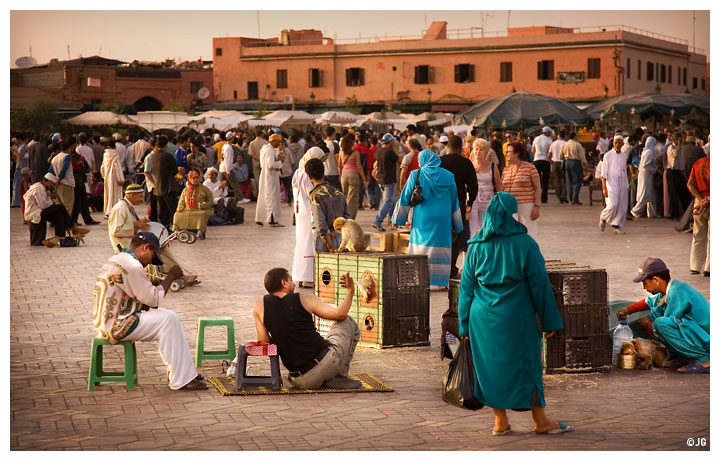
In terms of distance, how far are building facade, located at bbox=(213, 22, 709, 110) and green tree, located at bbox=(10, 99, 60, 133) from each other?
1653 cm

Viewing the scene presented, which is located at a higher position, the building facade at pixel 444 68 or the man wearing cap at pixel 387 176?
the building facade at pixel 444 68

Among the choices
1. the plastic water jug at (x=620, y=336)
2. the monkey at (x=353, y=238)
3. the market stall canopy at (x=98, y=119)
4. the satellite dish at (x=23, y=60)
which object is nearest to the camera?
the plastic water jug at (x=620, y=336)

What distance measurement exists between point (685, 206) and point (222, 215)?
8459 millimetres

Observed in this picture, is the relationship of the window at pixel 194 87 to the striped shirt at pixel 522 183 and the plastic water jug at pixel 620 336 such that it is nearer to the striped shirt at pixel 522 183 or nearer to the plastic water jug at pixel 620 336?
the striped shirt at pixel 522 183

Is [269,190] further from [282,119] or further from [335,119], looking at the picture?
[282,119]

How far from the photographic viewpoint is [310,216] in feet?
37.6

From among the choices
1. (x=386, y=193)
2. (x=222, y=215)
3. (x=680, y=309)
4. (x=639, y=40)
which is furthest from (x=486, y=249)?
(x=639, y=40)

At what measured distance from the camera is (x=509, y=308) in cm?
568

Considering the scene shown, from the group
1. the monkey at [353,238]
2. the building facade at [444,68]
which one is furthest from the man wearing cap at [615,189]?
the building facade at [444,68]

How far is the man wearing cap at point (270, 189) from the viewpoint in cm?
1867

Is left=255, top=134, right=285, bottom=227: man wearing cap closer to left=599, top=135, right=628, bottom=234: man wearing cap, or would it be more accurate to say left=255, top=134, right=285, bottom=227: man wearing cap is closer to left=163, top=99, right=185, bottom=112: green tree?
left=599, top=135, right=628, bottom=234: man wearing cap

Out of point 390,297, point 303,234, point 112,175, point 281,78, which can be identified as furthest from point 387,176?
point 281,78

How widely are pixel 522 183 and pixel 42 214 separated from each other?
7802 millimetres

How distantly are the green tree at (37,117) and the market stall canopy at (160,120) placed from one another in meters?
8.75
